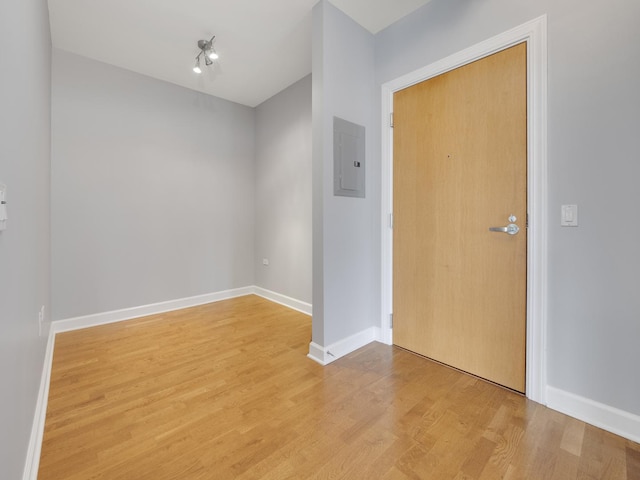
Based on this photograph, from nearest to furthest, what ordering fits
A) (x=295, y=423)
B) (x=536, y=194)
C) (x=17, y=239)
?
(x=17, y=239)
(x=295, y=423)
(x=536, y=194)

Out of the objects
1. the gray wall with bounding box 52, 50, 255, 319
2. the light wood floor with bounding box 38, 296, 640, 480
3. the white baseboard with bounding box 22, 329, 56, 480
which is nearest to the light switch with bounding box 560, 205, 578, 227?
the light wood floor with bounding box 38, 296, 640, 480

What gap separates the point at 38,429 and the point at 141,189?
2.42 metres

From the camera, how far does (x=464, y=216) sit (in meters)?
2.01

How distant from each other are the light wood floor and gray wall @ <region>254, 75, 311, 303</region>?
135cm

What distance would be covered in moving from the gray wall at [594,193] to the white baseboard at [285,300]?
89.9 inches

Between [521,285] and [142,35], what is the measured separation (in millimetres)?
3604

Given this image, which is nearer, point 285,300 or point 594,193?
point 594,193

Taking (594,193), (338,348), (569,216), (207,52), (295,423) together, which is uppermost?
(207,52)

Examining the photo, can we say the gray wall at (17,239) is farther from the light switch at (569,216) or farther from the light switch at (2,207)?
the light switch at (569,216)

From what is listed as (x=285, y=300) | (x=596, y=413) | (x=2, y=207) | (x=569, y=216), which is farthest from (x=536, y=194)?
(x=285, y=300)

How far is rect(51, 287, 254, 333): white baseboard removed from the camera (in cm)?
280

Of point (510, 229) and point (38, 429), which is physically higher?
point (510, 229)

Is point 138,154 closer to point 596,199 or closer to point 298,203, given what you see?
point 298,203

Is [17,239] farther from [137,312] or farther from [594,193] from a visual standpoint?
[594,193]
